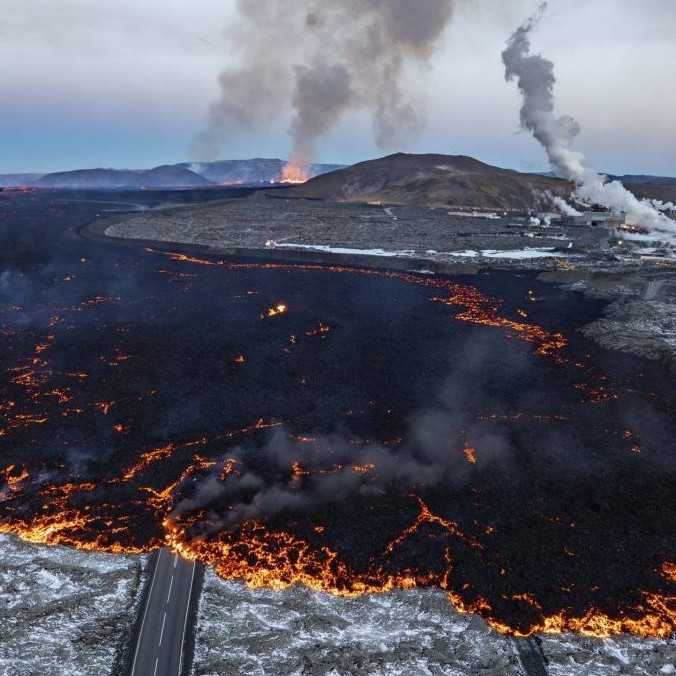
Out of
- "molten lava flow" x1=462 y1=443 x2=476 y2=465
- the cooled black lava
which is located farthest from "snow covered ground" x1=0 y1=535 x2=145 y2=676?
"molten lava flow" x1=462 y1=443 x2=476 y2=465

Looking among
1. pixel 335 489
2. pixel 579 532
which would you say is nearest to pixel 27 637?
pixel 335 489

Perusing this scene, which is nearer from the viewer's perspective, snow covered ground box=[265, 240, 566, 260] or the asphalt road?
the asphalt road

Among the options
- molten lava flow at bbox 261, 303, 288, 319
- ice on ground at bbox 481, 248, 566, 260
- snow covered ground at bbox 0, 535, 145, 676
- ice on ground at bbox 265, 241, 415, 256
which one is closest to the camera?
snow covered ground at bbox 0, 535, 145, 676

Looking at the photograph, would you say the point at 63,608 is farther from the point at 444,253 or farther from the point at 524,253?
the point at 524,253

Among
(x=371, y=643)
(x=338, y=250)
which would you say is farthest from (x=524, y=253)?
(x=371, y=643)

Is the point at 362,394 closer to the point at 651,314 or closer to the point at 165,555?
the point at 165,555

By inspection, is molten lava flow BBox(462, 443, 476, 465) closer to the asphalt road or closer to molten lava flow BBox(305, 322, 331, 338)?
the asphalt road

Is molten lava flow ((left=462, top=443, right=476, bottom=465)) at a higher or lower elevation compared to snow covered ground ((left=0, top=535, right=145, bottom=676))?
higher

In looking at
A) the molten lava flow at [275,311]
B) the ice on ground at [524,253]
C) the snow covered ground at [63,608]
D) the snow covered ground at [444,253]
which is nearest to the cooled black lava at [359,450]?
the molten lava flow at [275,311]
